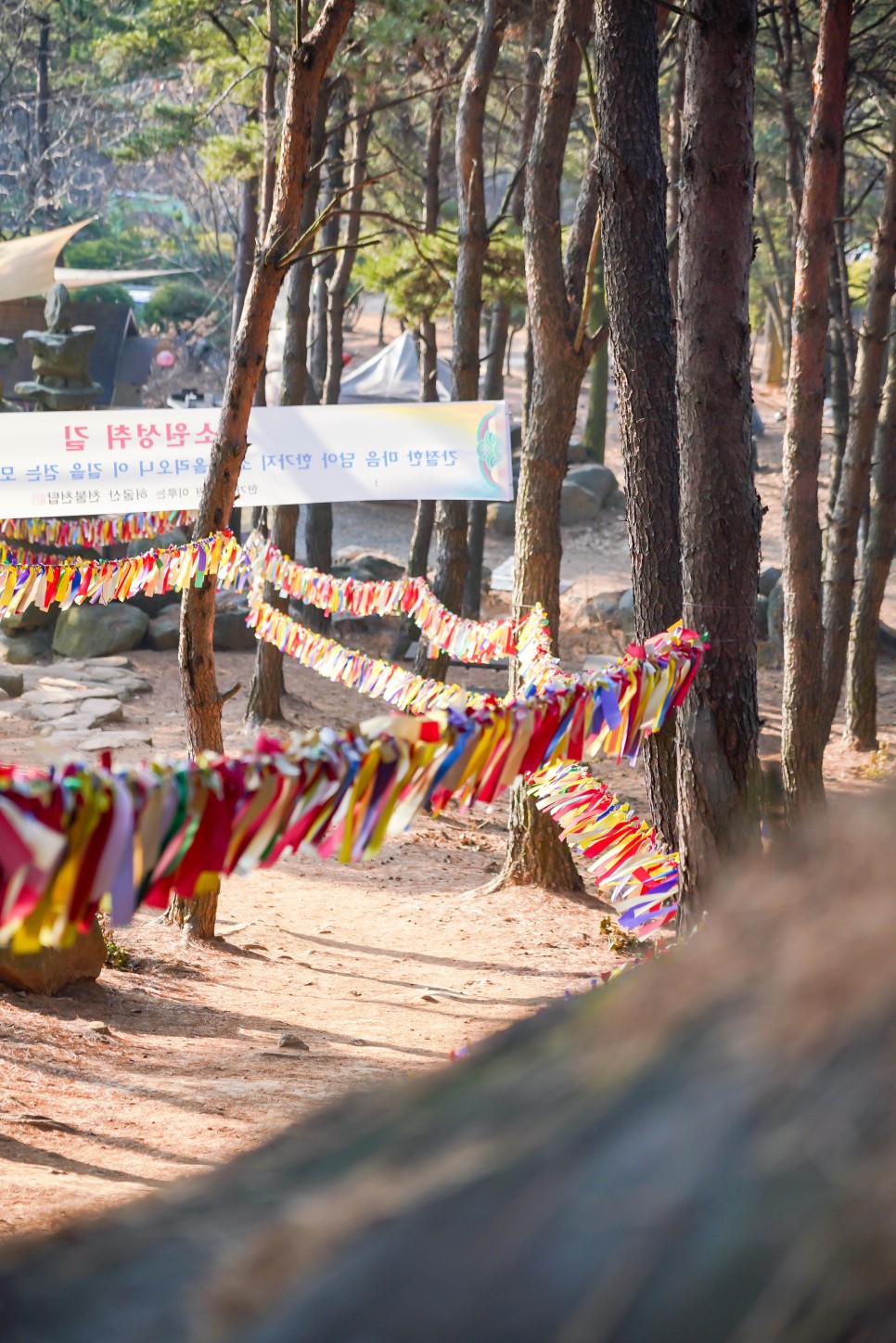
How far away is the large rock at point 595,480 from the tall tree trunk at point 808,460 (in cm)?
1669

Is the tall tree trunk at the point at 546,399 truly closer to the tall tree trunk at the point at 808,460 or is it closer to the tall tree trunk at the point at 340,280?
the tall tree trunk at the point at 808,460

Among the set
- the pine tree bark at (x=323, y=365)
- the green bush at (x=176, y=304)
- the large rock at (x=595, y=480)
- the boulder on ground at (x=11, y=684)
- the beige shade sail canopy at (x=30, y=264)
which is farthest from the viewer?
the green bush at (x=176, y=304)

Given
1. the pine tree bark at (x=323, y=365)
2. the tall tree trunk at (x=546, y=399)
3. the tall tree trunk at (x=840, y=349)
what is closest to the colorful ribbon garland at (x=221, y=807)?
the tall tree trunk at (x=546, y=399)

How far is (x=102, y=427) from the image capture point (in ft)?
34.0

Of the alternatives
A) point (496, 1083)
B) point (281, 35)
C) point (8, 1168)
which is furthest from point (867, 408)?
point (496, 1083)

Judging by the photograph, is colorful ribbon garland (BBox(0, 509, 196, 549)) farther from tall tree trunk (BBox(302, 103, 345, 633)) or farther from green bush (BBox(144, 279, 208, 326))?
green bush (BBox(144, 279, 208, 326))

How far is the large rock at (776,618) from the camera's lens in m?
17.0

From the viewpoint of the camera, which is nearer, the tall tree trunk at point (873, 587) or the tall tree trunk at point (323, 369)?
the tall tree trunk at point (873, 587)

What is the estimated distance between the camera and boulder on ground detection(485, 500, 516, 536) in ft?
82.7

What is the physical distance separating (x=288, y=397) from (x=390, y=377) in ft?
68.9

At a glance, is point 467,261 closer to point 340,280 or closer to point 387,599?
point 387,599

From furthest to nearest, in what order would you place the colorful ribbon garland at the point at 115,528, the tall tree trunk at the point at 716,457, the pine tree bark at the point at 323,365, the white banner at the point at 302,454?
the pine tree bark at the point at 323,365, the white banner at the point at 302,454, the colorful ribbon garland at the point at 115,528, the tall tree trunk at the point at 716,457

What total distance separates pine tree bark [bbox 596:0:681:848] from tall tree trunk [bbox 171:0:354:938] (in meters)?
1.56

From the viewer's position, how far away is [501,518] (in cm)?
2533
